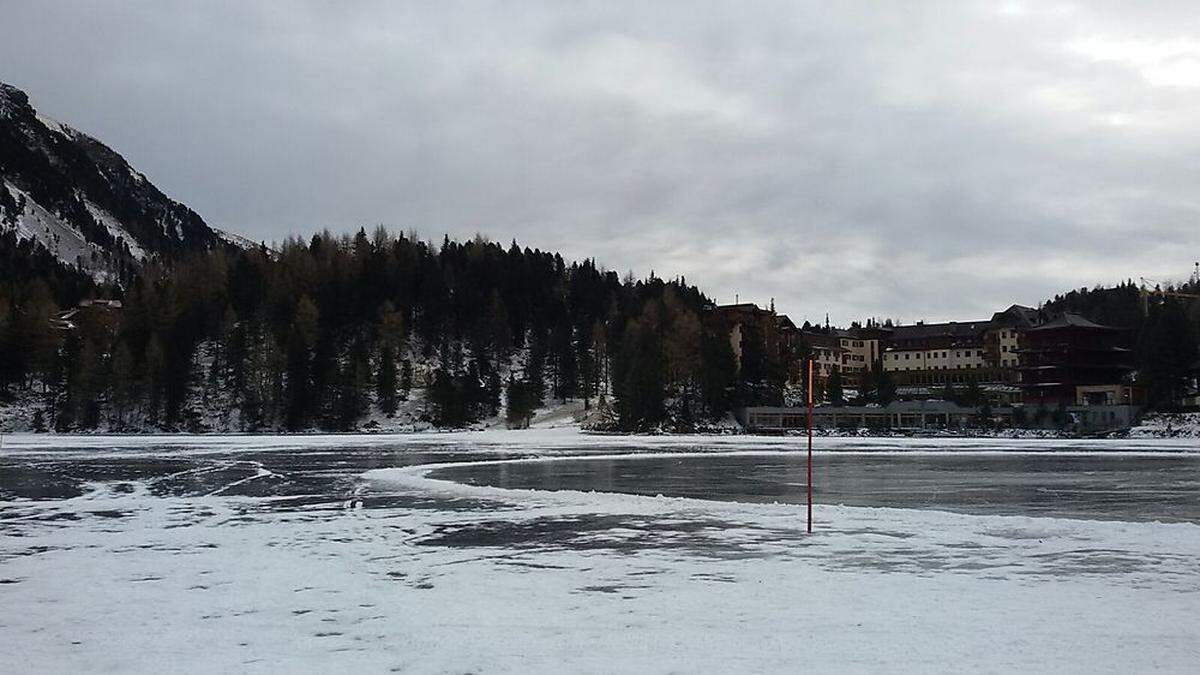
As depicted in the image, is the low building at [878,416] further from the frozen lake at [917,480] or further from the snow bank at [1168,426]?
the frozen lake at [917,480]

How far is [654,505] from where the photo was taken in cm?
2103

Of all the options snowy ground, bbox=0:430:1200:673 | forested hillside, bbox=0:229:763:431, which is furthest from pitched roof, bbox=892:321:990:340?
snowy ground, bbox=0:430:1200:673

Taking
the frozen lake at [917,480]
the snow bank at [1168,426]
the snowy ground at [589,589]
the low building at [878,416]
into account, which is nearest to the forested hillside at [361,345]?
the low building at [878,416]

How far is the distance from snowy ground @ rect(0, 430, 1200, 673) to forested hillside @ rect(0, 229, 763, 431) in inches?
2959

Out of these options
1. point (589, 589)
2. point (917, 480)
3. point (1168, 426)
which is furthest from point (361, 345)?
point (589, 589)

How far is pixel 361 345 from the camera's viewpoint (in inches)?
5025

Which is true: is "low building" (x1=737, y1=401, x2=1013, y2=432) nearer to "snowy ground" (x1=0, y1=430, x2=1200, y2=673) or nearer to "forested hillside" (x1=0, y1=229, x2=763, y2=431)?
"forested hillside" (x1=0, y1=229, x2=763, y2=431)

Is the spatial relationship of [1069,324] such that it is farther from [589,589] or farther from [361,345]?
[589,589]

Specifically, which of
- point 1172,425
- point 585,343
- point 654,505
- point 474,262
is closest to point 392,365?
point 585,343

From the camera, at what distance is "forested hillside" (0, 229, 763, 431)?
10731 centimetres

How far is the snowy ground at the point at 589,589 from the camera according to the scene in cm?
816

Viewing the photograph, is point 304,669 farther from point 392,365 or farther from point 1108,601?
point 392,365

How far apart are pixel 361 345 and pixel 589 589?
121 meters

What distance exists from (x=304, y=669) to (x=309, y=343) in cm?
12625
